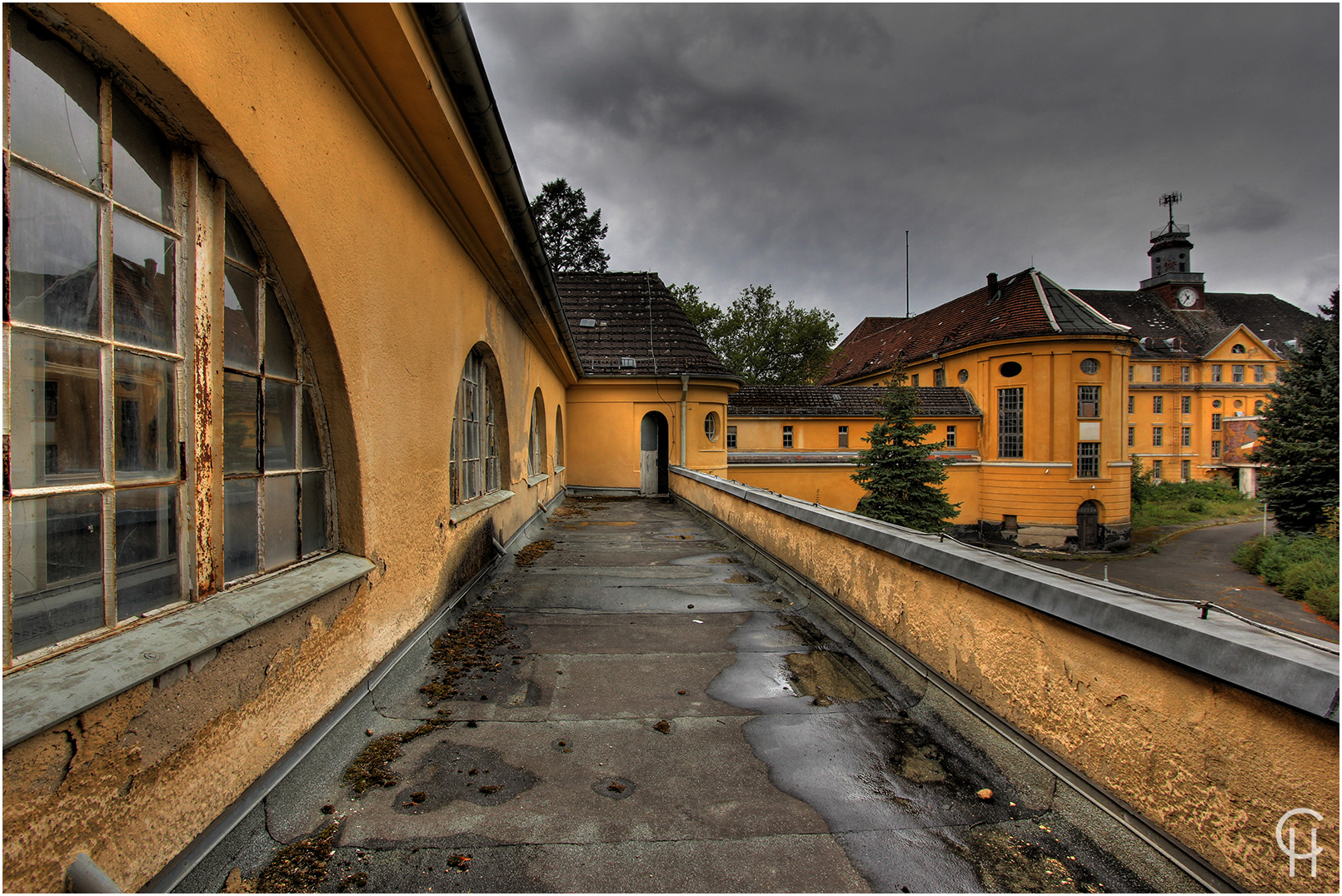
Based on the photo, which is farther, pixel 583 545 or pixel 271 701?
pixel 583 545

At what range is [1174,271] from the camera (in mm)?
53125

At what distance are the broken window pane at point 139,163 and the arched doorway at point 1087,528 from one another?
36776mm

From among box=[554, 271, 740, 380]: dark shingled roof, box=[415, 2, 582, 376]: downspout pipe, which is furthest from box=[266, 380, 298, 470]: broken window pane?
box=[554, 271, 740, 380]: dark shingled roof

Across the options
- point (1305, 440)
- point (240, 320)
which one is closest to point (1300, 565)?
point (1305, 440)

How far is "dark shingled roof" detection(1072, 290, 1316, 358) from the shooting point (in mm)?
47531

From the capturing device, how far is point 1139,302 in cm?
5112

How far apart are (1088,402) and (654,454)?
81.4ft

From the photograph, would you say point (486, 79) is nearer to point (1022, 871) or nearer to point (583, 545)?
point (1022, 871)

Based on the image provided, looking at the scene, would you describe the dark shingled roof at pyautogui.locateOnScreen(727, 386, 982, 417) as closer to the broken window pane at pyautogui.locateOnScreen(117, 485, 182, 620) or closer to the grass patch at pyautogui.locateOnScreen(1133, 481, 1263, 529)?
the grass patch at pyautogui.locateOnScreen(1133, 481, 1263, 529)

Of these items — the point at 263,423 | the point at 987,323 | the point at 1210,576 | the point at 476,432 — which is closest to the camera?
the point at 263,423

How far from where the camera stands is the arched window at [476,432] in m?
5.54

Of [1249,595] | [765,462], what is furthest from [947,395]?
[1249,595]

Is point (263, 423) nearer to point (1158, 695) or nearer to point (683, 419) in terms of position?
point (1158, 695)

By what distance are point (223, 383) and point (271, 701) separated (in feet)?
4.18
